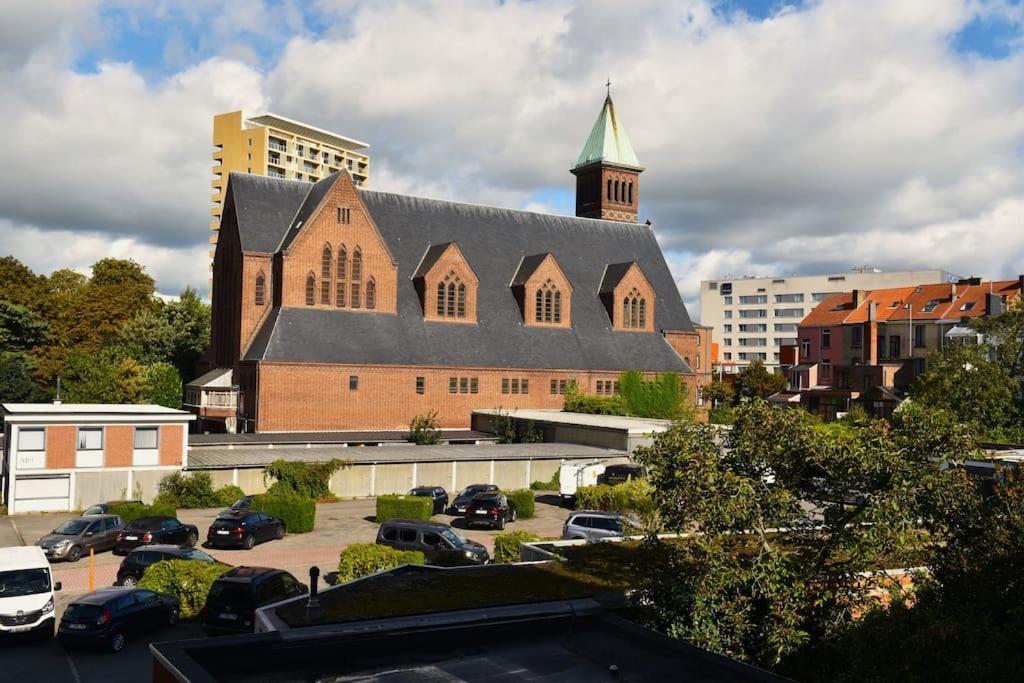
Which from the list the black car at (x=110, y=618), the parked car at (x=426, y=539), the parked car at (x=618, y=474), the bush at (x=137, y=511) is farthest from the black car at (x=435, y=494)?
the black car at (x=110, y=618)

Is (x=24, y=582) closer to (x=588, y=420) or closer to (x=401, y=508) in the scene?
(x=401, y=508)

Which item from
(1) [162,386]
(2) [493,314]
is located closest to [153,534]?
(2) [493,314]

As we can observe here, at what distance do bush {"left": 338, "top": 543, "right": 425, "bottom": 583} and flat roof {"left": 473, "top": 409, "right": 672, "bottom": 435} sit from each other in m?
26.4

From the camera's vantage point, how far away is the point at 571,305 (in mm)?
68375

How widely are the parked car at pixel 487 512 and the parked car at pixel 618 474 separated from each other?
9.56 m

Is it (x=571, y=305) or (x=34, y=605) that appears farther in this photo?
(x=571, y=305)

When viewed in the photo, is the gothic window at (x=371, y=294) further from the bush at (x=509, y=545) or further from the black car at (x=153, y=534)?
the bush at (x=509, y=545)

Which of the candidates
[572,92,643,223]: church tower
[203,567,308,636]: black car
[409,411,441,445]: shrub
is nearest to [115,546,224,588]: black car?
[203,567,308,636]: black car

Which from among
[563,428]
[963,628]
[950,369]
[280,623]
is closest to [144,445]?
[563,428]

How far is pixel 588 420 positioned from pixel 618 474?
33.2 ft

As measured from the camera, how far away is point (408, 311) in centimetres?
6138

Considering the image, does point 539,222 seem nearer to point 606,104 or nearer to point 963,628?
point 606,104

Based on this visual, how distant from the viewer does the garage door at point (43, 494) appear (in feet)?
123

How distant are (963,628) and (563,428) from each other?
4428 centimetres
